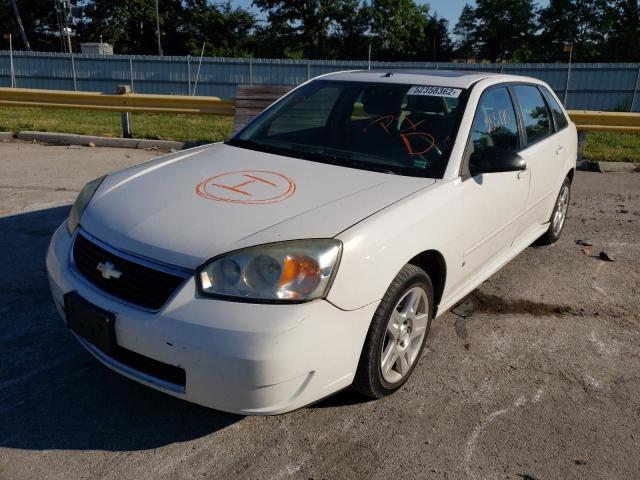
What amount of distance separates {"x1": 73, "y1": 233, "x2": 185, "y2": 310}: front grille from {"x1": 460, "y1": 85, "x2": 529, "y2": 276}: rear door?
1.64 metres

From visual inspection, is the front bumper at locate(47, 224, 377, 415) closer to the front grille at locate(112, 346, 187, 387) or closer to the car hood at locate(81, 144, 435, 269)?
the front grille at locate(112, 346, 187, 387)

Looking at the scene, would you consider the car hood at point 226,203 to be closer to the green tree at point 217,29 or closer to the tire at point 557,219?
the tire at point 557,219

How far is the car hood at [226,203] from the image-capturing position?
250 centimetres

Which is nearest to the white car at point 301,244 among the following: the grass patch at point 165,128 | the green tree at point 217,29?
Result: the grass patch at point 165,128

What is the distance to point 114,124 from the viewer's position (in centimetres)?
1200

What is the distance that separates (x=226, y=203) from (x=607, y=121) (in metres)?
8.06

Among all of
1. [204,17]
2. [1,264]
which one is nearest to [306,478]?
[1,264]

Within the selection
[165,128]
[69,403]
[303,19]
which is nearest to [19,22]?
[303,19]

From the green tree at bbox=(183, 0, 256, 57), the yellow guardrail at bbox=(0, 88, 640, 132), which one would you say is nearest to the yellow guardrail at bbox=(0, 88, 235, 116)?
the yellow guardrail at bbox=(0, 88, 640, 132)

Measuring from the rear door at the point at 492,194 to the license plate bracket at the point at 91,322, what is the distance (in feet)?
6.14

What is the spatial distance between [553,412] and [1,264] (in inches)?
153

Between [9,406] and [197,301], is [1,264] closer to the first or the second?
[9,406]

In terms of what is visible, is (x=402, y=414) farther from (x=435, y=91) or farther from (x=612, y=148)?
(x=612, y=148)

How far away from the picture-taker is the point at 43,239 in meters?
4.98
